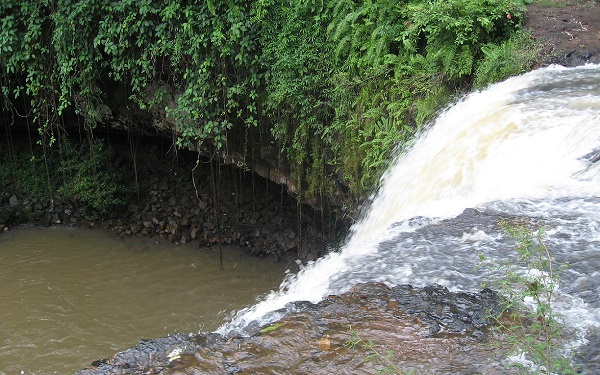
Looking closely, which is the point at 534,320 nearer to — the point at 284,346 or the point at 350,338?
the point at 350,338

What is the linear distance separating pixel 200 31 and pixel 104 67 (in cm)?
212

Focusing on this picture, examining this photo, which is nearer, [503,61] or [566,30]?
[503,61]

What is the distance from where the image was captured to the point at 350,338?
3.34 metres

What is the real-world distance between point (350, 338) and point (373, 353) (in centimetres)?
18

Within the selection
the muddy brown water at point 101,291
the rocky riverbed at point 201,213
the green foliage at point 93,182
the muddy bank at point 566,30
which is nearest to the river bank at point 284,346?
the muddy brown water at point 101,291

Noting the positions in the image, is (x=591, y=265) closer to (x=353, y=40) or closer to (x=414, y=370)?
(x=414, y=370)

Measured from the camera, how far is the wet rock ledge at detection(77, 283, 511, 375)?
124 inches

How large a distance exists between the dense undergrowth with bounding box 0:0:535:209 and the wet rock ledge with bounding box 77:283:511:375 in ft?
12.1

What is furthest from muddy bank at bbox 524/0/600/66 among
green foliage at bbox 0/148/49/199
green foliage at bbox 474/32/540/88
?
green foliage at bbox 0/148/49/199

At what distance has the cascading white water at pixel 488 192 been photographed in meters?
3.78

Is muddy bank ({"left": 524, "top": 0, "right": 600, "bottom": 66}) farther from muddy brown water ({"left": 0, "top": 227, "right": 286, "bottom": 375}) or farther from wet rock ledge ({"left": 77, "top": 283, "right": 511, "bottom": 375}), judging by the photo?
muddy brown water ({"left": 0, "top": 227, "right": 286, "bottom": 375})

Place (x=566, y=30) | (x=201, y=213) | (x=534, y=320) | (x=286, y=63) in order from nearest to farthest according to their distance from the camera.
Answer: (x=534, y=320) → (x=566, y=30) → (x=286, y=63) → (x=201, y=213)

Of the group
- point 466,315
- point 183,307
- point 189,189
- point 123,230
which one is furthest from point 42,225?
point 466,315

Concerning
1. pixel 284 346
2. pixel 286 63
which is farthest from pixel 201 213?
pixel 284 346
